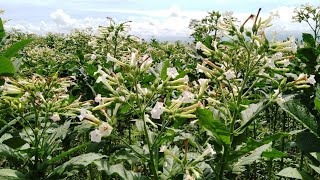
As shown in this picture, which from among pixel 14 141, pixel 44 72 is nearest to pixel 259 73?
pixel 14 141

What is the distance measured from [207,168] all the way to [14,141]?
1.83 metres

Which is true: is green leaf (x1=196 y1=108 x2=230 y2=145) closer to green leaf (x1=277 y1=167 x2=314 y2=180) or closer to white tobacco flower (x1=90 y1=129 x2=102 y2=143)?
green leaf (x1=277 y1=167 x2=314 y2=180)

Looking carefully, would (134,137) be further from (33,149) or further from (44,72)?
(33,149)

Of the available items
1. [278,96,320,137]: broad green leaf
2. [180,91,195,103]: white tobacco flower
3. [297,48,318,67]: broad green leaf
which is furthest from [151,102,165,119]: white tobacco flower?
[297,48,318,67]: broad green leaf

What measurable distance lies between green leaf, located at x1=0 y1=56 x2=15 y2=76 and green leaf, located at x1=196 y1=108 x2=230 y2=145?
5.95ft

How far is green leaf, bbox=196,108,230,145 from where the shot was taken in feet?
8.66

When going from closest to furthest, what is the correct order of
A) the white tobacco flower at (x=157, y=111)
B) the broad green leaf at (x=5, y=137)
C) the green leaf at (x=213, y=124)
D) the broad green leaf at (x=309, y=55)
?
the green leaf at (x=213, y=124)
the white tobacco flower at (x=157, y=111)
the broad green leaf at (x=5, y=137)
the broad green leaf at (x=309, y=55)

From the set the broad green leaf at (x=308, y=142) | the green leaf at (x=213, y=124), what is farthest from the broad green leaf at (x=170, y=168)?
the broad green leaf at (x=308, y=142)

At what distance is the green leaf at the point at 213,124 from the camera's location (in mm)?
2639

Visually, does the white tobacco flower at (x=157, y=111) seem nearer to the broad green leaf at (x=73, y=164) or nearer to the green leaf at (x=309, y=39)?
the broad green leaf at (x=73, y=164)

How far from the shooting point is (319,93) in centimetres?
346

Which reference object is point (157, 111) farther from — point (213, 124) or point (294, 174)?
point (294, 174)

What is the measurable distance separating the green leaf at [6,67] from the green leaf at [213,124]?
5.95ft

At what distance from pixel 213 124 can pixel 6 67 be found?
197 centimetres
